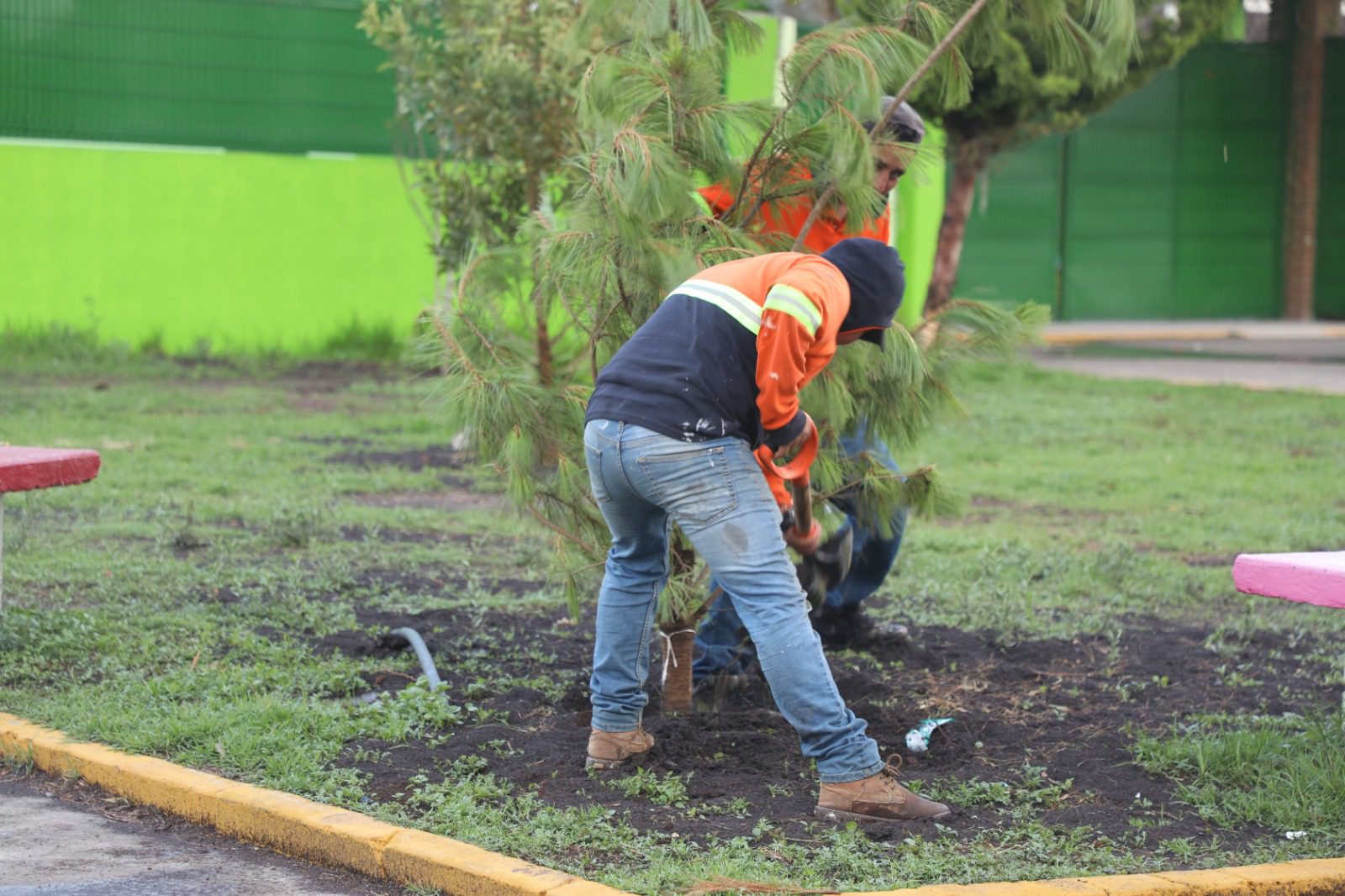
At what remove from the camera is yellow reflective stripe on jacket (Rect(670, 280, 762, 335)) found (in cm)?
397

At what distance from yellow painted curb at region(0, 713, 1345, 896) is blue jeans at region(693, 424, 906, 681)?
1.27 m

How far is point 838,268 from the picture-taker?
4.06 meters

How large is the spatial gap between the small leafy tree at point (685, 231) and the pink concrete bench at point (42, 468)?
144 cm

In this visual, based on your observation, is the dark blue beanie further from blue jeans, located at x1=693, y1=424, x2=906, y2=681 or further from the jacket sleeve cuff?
blue jeans, located at x1=693, y1=424, x2=906, y2=681

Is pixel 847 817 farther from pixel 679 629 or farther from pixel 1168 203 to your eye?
pixel 1168 203

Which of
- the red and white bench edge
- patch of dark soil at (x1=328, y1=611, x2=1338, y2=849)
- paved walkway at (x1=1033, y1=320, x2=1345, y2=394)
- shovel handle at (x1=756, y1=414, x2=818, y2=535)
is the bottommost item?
paved walkway at (x1=1033, y1=320, x2=1345, y2=394)

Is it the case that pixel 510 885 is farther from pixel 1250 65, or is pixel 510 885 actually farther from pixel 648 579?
pixel 1250 65

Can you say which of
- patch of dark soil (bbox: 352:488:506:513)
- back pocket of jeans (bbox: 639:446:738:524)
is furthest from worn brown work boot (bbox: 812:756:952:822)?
patch of dark soil (bbox: 352:488:506:513)

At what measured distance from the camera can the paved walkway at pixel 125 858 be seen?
3730mm

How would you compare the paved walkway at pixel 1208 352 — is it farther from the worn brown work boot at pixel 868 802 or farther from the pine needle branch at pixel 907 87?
the worn brown work boot at pixel 868 802

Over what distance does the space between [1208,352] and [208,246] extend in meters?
11.8

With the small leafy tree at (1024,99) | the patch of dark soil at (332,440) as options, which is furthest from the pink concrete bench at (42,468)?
the small leafy tree at (1024,99)

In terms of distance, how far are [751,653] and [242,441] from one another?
5823 millimetres

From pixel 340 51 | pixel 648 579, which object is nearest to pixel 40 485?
pixel 648 579
